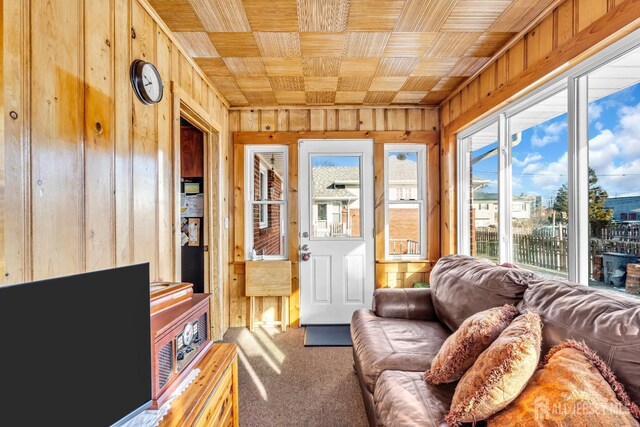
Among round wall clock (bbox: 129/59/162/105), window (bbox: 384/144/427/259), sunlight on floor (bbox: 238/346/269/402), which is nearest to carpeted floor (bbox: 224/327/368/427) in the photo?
sunlight on floor (bbox: 238/346/269/402)

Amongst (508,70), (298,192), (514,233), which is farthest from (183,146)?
(514,233)

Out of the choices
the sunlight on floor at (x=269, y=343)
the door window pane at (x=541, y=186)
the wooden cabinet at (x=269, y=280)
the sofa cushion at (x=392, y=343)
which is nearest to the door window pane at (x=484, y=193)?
the door window pane at (x=541, y=186)

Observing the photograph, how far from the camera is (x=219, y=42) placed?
6.78ft

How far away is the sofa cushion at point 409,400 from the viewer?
1.12 metres

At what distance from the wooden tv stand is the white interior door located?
1756mm

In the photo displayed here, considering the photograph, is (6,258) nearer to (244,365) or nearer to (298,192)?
(244,365)

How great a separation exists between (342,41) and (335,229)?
1.91m

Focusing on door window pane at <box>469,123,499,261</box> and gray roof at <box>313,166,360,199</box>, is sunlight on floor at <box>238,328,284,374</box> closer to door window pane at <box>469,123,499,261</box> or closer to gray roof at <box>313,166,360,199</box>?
gray roof at <box>313,166,360,199</box>

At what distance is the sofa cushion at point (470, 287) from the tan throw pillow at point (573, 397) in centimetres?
54

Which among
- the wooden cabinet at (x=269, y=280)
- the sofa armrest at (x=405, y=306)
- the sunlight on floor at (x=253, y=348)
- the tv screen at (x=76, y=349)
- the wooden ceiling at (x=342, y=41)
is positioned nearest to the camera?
the tv screen at (x=76, y=349)

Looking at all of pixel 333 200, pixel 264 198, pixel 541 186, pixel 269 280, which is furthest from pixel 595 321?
pixel 264 198

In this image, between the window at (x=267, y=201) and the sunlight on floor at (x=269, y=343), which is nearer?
the sunlight on floor at (x=269, y=343)

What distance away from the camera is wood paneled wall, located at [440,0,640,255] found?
141 centimetres

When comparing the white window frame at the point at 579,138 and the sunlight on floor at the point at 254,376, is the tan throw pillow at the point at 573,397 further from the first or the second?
the sunlight on floor at the point at 254,376
